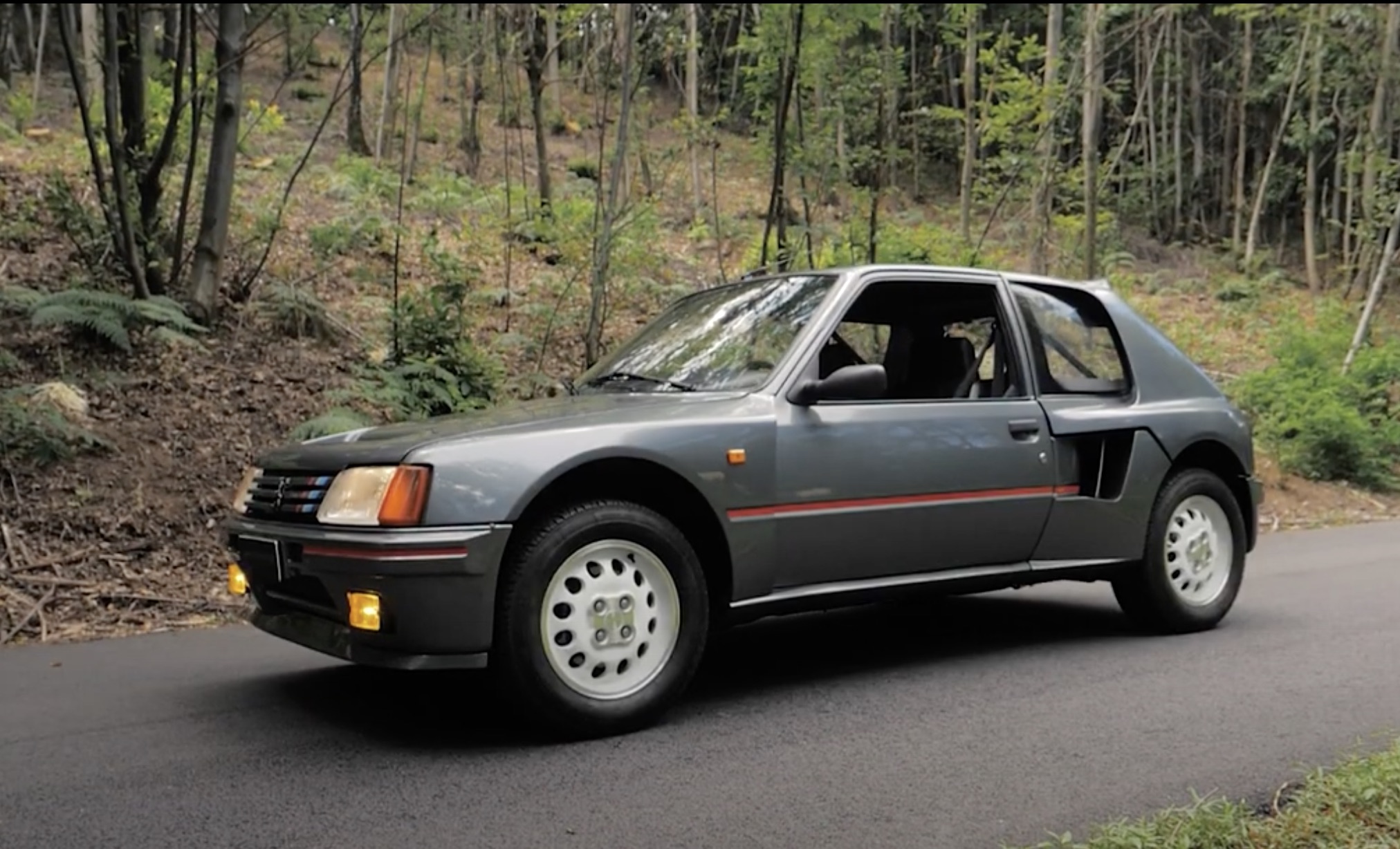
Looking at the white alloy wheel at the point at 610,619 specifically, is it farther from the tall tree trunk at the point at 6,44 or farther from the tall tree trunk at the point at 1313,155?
the tall tree trunk at the point at 1313,155

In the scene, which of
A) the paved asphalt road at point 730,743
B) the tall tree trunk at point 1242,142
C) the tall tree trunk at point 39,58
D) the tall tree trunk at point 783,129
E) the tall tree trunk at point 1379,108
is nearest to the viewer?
the paved asphalt road at point 730,743

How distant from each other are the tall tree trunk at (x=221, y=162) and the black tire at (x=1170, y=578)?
7969 millimetres

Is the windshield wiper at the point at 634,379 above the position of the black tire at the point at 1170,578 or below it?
above

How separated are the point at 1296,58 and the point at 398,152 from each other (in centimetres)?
2283

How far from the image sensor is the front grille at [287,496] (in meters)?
3.70

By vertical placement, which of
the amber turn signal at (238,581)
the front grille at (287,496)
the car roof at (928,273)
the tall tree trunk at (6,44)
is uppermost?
the tall tree trunk at (6,44)

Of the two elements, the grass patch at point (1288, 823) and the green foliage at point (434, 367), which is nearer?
the grass patch at point (1288, 823)

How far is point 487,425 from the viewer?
12.6ft

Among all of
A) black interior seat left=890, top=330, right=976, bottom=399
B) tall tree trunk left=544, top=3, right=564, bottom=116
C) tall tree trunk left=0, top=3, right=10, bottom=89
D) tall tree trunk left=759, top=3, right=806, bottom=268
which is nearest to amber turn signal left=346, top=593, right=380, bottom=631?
black interior seat left=890, top=330, right=976, bottom=399

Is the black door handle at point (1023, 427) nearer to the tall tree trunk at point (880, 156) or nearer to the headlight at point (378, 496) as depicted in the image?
the headlight at point (378, 496)

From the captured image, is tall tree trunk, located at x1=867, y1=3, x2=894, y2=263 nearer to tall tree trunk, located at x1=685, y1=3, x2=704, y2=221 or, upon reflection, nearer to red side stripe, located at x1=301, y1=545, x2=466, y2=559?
tall tree trunk, located at x1=685, y1=3, x2=704, y2=221

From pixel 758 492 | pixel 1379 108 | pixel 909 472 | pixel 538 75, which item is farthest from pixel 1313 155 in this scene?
pixel 758 492

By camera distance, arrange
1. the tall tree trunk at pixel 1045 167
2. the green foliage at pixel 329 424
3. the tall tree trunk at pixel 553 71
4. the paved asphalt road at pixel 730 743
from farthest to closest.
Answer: the tall tree trunk at pixel 553 71
the tall tree trunk at pixel 1045 167
the green foliage at pixel 329 424
the paved asphalt road at pixel 730 743

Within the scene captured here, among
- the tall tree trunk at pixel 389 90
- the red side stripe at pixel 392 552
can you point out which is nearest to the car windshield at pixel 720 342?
the red side stripe at pixel 392 552
